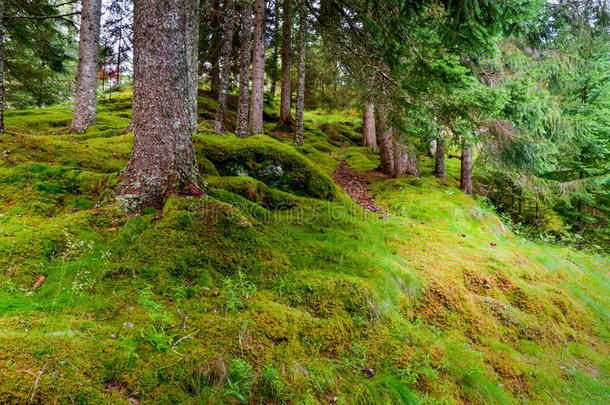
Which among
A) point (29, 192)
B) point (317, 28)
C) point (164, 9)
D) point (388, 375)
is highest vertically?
point (317, 28)

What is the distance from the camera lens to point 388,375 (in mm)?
2404

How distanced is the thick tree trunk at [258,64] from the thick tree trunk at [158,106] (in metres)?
7.68

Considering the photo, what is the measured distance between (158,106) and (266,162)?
258 cm

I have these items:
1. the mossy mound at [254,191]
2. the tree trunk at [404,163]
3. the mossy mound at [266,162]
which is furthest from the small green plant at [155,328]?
the tree trunk at [404,163]

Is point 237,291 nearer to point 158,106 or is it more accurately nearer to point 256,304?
point 256,304

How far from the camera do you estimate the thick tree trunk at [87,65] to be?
808 cm

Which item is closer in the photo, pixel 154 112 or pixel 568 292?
pixel 154 112

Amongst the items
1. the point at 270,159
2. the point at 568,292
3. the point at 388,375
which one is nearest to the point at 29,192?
the point at 270,159

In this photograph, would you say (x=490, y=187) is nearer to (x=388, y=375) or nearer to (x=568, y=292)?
(x=568, y=292)

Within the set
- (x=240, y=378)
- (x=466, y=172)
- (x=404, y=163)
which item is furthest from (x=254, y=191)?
(x=466, y=172)

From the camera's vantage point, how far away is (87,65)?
8188 mm

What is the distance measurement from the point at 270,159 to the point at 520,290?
495 cm

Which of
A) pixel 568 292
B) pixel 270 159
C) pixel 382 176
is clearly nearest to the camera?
pixel 568 292

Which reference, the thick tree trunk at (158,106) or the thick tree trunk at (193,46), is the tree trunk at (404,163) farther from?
the thick tree trunk at (158,106)
